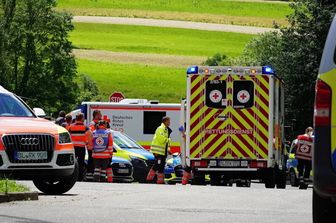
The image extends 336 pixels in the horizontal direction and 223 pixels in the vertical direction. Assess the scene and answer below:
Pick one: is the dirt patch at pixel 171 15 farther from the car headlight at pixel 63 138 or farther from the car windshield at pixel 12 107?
the car headlight at pixel 63 138

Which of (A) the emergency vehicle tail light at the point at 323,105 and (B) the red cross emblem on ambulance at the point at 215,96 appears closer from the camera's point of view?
(A) the emergency vehicle tail light at the point at 323,105

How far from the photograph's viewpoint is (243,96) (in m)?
27.1

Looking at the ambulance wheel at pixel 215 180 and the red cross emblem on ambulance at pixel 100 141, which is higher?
the red cross emblem on ambulance at pixel 100 141

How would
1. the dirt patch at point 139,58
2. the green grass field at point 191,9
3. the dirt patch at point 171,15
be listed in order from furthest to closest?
the green grass field at point 191,9
the dirt patch at point 171,15
the dirt patch at point 139,58

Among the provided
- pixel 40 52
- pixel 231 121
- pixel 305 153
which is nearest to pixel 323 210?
pixel 231 121

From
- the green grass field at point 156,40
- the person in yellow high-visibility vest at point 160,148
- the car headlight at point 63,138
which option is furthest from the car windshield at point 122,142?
the green grass field at point 156,40

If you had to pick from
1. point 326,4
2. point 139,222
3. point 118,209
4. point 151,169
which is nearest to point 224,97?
point 151,169

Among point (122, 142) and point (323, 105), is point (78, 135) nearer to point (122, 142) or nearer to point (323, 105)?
point (122, 142)

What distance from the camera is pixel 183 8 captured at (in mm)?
122938

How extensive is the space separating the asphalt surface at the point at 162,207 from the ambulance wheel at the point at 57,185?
15 centimetres

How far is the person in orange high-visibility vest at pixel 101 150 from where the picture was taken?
27.7 meters

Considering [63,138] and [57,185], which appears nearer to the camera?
[63,138]

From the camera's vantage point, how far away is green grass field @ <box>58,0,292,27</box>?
11669cm

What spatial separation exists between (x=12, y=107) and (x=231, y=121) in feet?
29.2
